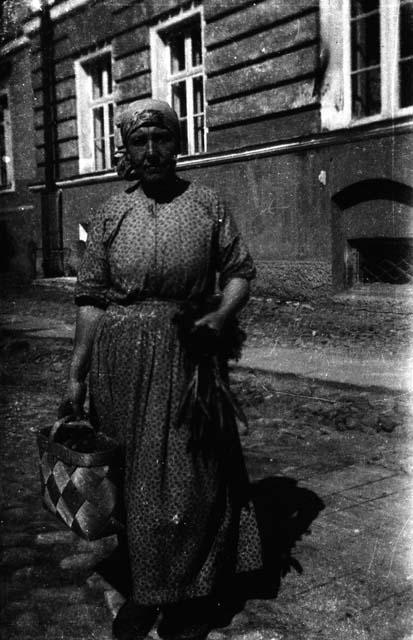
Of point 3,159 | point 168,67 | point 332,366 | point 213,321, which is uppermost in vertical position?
point 168,67

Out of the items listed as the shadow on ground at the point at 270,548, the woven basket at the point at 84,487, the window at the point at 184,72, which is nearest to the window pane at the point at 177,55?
the window at the point at 184,72

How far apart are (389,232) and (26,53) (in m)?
10.9

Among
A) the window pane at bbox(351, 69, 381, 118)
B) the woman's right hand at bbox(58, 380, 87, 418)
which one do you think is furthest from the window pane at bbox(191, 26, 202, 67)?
the woman's right hand at bbox(58, 380, 87, 418)

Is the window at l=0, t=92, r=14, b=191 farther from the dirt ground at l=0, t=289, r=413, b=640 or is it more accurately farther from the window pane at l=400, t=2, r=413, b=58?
the window pane at l=400, t=2, r=413, b=58

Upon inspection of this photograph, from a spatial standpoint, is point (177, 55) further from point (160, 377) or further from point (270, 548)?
point (160, 377)

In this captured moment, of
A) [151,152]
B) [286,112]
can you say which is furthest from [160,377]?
[286,112]

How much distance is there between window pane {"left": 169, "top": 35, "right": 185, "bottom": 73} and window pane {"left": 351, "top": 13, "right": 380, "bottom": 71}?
4155 mm

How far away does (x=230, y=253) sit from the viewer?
2664 mm

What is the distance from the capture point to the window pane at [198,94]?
1212 cm

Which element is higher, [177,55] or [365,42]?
[177,55]

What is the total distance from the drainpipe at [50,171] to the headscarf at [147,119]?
514 inches

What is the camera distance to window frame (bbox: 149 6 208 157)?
1180 cm

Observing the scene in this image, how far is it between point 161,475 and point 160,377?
0.33 m

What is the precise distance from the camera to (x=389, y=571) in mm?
3027
